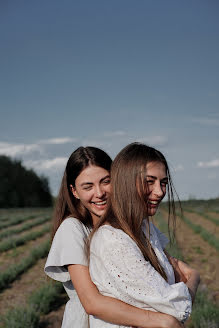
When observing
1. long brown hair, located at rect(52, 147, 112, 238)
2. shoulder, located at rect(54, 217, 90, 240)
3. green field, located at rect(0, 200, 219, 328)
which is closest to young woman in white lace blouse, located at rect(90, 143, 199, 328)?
shoulder, located at rect(54, 217, 90, 240)

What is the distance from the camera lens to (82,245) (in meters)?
2.12

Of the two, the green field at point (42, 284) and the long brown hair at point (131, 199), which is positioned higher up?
the long brown hair at point (131, 199)

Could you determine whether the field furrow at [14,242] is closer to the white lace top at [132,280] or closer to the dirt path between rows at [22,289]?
the dirt path between rows at [22,289]

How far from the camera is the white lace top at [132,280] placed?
66.5 inches

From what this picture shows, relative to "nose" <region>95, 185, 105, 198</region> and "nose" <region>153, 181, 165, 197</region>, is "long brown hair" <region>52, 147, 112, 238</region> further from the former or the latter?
"nose" <region>153, 181, 165, 197</region>

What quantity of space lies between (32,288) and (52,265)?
4.72 meters

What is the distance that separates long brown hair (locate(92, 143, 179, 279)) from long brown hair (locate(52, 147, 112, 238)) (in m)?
0.60

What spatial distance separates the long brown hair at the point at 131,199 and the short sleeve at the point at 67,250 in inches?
10.0

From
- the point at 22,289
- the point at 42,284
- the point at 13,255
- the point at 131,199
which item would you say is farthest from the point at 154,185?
the point at 13,255

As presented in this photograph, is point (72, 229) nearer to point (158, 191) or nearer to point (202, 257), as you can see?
point (158, 191)

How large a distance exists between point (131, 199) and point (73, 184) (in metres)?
0.80

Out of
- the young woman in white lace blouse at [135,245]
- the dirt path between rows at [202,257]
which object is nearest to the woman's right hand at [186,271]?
the young woman in white lace blouse at [135,245]

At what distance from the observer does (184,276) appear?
234 centimetres

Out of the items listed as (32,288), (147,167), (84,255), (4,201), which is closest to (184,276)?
(84,255)
